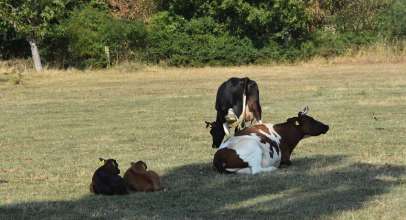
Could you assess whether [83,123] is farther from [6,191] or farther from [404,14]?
[404,14]

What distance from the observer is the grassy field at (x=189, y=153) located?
7.85 metres

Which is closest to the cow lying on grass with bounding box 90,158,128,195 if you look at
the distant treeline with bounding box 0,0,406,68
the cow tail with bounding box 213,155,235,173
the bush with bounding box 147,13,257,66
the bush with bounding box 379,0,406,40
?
the cow tail with bounding box 213,155,235,173

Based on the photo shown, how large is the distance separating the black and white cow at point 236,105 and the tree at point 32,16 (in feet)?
88.0

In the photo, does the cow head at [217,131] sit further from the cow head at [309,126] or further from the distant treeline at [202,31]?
the distant treeline at [202,31]

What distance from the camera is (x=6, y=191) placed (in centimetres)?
911

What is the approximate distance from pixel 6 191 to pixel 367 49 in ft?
111

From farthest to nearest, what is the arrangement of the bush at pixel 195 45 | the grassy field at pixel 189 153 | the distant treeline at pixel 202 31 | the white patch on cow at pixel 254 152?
the bush at pixel 195 45 < the distant treeline at pixel 202 31 < the white patch on cow at pixel 254 152 < the grassy field at pixel 189 153

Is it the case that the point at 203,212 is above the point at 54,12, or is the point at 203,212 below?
below

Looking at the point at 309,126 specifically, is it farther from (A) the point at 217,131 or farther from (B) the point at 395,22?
(B) the point at 395,22

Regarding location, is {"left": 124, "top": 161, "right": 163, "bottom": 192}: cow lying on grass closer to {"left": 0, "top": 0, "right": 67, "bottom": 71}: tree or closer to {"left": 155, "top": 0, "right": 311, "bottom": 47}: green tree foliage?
{"left": 0, "top": 0, "right": 67, "bottom": 71}: tree

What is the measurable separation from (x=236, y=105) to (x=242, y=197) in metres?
3.18

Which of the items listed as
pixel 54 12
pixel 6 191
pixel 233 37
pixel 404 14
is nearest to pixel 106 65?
pixel 54 12

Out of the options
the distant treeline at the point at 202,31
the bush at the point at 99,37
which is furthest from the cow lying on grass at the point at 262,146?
the bush at the point at 99,37

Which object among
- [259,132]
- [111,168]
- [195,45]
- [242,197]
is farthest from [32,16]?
[242,197]
